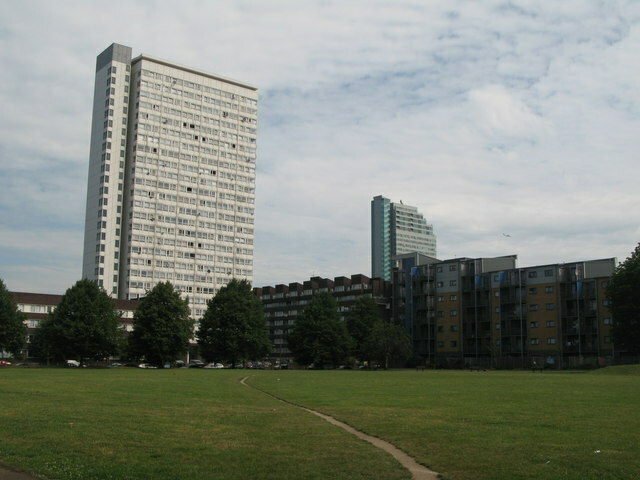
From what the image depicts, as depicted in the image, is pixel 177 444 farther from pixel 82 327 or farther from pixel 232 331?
pixel 232 331

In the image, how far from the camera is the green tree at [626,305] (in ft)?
348

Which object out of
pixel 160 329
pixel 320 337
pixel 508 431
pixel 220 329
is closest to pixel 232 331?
pixel 220 329

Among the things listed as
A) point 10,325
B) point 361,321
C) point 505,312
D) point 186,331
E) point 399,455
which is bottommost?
point 399,455

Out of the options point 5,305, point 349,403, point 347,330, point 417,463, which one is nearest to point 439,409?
point 349,403

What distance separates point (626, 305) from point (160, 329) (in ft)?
258

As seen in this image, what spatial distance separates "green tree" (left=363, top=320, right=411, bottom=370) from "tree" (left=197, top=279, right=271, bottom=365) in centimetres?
2152

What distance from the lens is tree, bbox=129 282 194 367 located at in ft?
378

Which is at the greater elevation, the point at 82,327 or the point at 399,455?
the point at 82,327

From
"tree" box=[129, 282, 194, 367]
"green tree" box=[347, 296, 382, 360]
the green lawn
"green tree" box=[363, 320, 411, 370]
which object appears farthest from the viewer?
"green tree" box=[347, 296, 382, 360]

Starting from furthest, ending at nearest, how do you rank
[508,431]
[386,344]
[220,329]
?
[386,344] < [220,329] < [508,431]

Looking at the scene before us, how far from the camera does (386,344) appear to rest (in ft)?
440

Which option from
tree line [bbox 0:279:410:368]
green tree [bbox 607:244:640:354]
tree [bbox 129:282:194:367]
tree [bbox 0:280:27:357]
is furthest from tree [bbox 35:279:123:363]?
green tree [bbox 607:244:640:354]

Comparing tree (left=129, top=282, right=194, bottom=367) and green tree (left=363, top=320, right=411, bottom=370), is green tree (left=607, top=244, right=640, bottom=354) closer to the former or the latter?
green tree (left=363, top=320, right=411, bottom=370)

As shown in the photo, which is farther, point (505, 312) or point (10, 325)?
point (505, 312)
